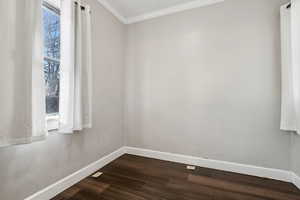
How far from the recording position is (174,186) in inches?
64.6

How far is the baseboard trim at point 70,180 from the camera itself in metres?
1.35

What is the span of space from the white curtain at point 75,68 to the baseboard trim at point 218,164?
123cm

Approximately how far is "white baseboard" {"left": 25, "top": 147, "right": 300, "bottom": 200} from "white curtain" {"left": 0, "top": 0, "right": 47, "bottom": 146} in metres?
0.69

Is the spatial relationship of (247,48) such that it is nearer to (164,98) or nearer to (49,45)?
(164,98)

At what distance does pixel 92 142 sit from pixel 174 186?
123 centimetres

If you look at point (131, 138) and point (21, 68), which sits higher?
point (21, 68)

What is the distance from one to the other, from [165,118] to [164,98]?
347 mm

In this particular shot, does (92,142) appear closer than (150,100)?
Yes

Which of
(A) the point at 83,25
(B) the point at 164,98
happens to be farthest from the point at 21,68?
(B) the point at 164,98

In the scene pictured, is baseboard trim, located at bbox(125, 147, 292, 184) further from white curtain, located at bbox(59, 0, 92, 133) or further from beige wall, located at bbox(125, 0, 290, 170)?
white curtain, located at bbox(59, 0, 92, 133)

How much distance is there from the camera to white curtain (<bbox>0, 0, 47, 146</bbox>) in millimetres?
967

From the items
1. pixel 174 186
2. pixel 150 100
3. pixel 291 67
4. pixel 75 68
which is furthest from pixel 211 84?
pixel 75 68

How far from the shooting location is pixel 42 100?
3.91 feet

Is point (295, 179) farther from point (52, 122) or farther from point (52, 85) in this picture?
point (52, 85)
